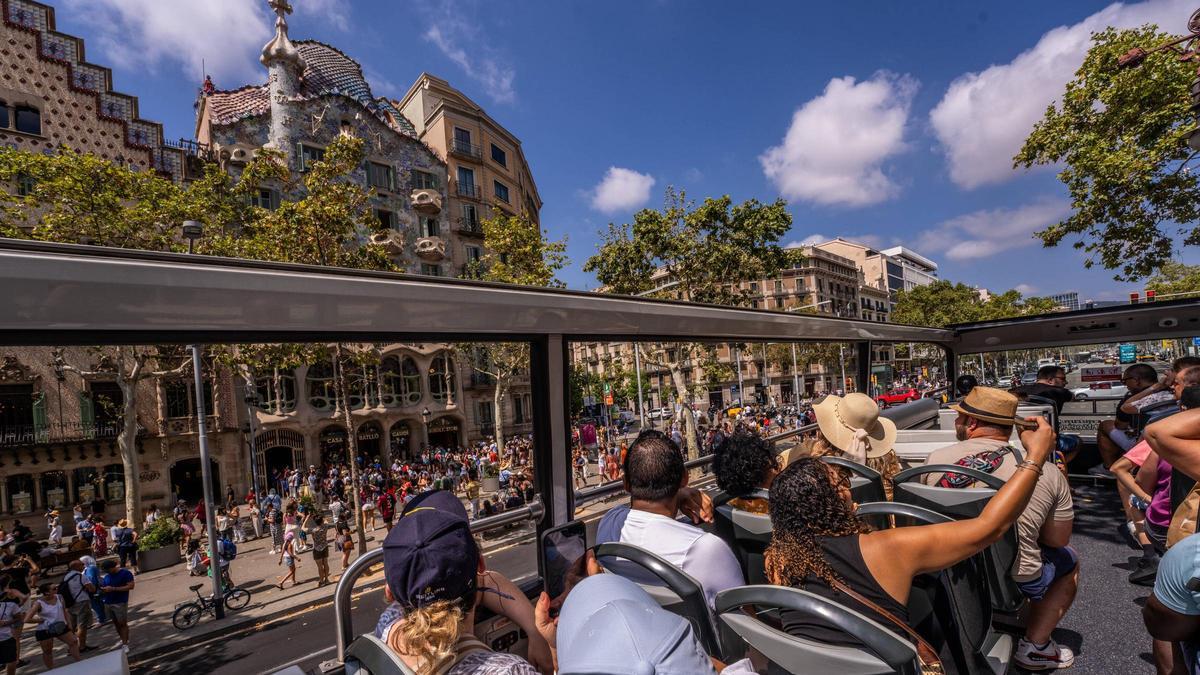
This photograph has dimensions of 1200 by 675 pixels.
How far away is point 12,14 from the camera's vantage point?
61.3 feet

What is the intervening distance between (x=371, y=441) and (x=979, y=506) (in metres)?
29.0

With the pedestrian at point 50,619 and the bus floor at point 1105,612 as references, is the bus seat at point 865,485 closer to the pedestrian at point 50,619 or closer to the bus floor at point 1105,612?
→ the bus floor at point 1105,612

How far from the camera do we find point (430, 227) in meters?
29.5

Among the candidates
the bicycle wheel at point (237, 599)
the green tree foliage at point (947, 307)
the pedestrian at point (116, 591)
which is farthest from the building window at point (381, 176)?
the green tree foliage at point (947, 307)

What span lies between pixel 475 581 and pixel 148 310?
47.8 inches

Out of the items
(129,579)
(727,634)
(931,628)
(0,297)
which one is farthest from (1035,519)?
(129,579)

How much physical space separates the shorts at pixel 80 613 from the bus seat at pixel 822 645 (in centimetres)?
1092

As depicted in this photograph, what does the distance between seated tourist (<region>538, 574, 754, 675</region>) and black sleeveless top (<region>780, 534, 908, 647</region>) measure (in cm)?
75

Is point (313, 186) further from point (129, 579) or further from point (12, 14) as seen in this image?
point (12, 14)

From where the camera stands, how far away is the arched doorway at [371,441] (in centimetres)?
2660

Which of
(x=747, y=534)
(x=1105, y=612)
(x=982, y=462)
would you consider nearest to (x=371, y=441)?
(x=747, y=534)

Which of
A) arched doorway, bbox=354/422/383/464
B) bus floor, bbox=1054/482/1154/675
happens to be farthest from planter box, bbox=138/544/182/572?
bus floor, bbox=1054/482/1154/675

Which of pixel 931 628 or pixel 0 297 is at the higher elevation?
pixel 0 297

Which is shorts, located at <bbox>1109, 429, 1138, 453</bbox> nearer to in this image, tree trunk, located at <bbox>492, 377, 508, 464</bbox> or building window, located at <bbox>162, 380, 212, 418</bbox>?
tree trunk, located at <bbox>492, 377, 508, 464</bbox>
